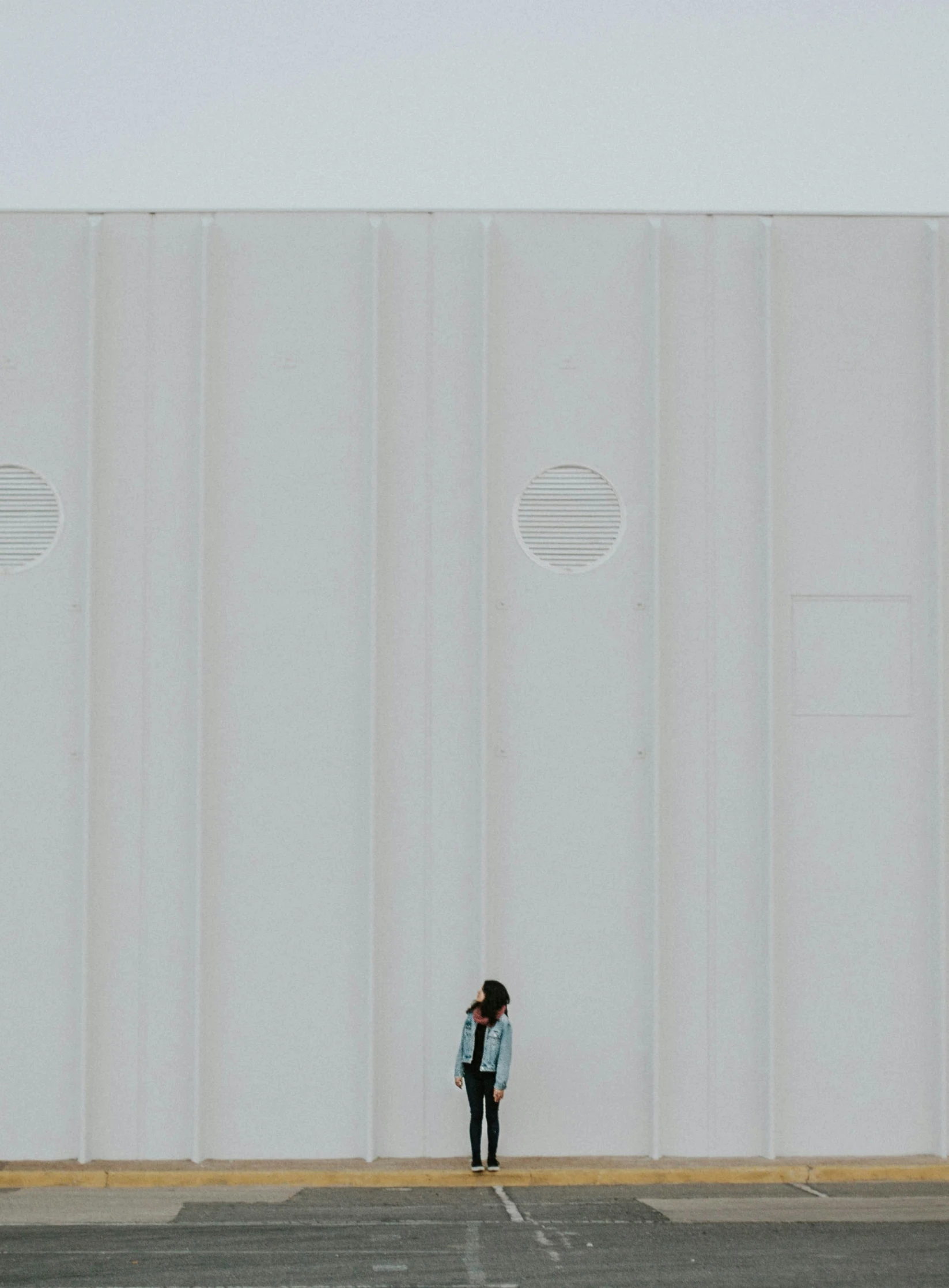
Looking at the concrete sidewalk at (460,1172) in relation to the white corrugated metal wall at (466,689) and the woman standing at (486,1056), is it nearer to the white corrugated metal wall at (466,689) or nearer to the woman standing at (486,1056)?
the white corrugated metal wall at (466,689)

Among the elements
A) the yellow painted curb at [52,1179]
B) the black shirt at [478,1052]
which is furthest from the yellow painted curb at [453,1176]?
the black shirt at [478,1052]

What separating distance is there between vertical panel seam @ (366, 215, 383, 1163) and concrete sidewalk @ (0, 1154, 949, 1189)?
485mm

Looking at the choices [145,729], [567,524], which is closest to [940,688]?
[567,524]

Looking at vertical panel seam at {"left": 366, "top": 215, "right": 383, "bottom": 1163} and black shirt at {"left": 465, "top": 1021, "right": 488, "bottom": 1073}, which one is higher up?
vertical panel seam at {"left": 366, "top": 215, "right": 383, "bottom": 1163}

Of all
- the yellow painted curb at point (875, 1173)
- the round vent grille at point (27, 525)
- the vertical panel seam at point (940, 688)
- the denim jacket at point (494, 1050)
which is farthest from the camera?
the round vent grille at point (27, 525)

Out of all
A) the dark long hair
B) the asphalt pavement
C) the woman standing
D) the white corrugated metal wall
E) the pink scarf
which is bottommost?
the asphalt pavement

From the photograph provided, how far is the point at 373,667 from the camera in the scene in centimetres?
1273

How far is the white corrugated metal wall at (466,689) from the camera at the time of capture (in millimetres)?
12648

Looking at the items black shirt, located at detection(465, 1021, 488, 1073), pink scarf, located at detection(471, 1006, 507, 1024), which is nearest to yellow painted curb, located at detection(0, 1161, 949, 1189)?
black shirt, located at detection(465, 1021, 488, 1073)

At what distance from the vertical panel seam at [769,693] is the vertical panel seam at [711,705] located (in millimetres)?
432

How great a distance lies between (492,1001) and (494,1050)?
1.34 feet

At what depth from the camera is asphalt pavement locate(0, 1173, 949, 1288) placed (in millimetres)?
8852

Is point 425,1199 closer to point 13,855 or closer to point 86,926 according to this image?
point 86,926

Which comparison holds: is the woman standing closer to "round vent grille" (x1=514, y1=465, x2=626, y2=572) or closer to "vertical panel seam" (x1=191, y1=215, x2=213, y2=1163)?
"vertical panel seam" (x1=191, y1=215, x2=213, y2=1163)
